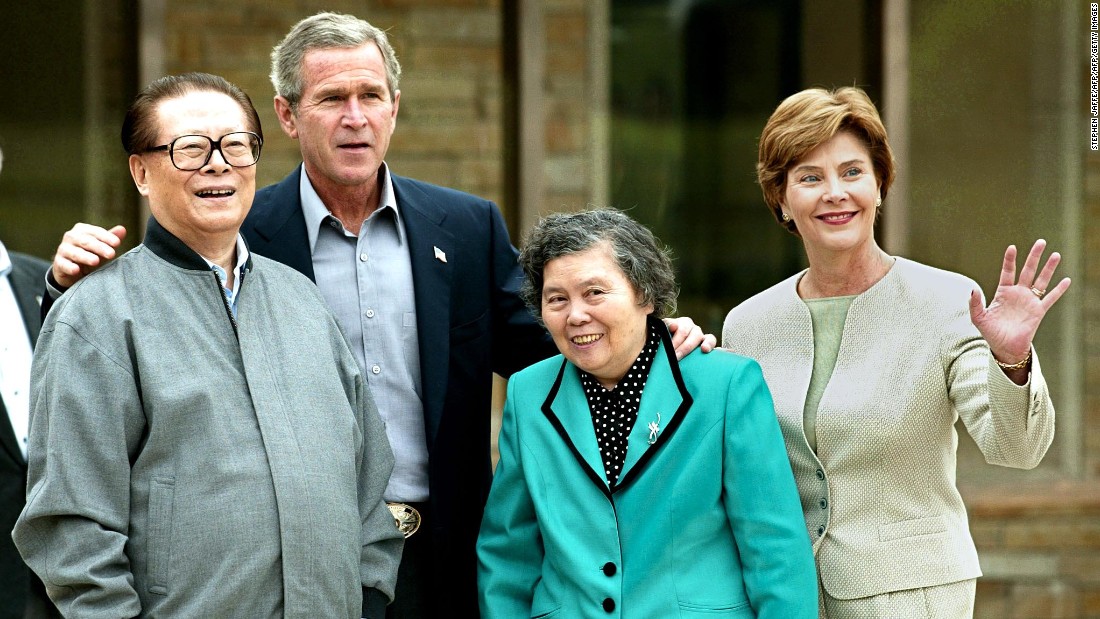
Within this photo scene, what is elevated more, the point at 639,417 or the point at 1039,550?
the point at 639,417

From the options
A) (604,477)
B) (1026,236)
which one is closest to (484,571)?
(604,477)

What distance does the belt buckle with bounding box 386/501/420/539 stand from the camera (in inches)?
115

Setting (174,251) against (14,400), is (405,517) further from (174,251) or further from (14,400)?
(14,400)

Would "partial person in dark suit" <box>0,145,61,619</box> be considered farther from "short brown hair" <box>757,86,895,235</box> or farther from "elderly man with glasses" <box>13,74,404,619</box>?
"short brown hair" <box>757,86,895,235</box>

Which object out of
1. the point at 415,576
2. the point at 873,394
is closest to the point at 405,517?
the point at 415,576

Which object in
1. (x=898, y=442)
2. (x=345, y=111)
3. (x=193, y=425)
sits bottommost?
(x=898, y=442)

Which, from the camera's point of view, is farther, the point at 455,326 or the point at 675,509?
the point at 455,326

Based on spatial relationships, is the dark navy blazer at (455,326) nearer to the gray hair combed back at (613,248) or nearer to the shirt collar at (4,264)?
the gray hair combed back at (613,248)

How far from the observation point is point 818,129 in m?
2.70

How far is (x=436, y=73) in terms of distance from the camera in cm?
541

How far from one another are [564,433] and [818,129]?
2.83 feet

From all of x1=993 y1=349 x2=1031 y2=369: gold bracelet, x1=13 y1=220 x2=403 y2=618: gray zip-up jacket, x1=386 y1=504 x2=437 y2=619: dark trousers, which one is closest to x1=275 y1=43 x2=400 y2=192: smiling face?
x1=13 y1=220 x2=403 y2=618: gray zip-up jacket

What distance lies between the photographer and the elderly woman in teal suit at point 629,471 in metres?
2.53

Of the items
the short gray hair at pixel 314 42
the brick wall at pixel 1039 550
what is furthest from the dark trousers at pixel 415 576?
the brick wall at pixel 1039 550
